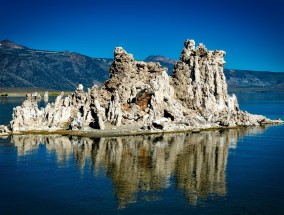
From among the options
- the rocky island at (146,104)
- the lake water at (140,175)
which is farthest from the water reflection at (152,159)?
the rocky island at (146,104)

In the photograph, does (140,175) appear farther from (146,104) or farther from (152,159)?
(146,104)

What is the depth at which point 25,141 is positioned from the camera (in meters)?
99.8

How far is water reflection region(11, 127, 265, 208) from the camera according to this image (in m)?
59.8

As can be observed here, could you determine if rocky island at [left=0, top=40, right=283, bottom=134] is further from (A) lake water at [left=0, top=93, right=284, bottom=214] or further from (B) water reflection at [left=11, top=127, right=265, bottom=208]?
(A) lake water at [left=0, top=93, right=284, bottom=214]

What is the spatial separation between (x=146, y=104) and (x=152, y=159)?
50499mm

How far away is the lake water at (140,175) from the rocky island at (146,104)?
42.6 ft

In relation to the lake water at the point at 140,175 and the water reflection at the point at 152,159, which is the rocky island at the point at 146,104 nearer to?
the water reflection at the point at 152,159

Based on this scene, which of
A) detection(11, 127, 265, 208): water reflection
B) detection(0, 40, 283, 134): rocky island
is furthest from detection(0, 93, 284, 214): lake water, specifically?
detection(0, 40, 283, 134): rocky island

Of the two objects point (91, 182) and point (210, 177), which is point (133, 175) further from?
point (210, 177)

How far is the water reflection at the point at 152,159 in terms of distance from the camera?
59844 millimetres

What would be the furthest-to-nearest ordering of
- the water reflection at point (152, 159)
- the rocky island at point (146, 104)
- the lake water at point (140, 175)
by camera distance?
1. the rocky island at point (146, 104)
2. the water reflection at point (152, 159)
3. the lake water at point (140, 175)

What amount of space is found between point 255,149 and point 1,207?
57279 millimetres

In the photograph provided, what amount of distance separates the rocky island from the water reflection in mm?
9537

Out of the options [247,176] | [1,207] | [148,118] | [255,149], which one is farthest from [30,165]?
[148,118]
